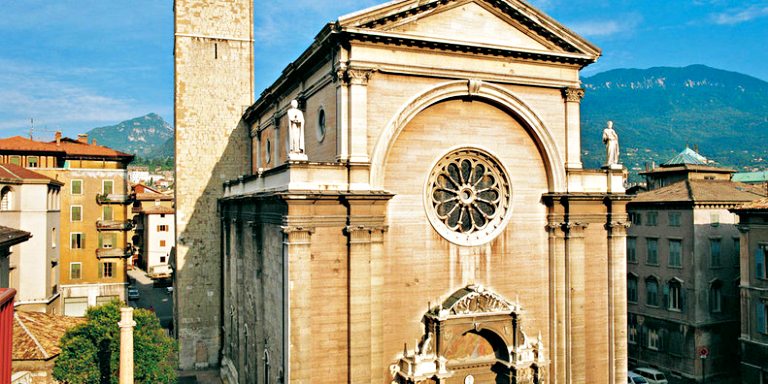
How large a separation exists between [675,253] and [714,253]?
2.24 m

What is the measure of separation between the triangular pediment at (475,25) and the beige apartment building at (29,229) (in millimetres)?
28927

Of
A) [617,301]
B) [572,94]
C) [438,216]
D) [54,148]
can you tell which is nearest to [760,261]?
[617,301]

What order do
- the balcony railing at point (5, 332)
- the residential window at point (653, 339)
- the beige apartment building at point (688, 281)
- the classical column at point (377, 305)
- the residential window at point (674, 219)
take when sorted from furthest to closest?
1. the residential window at point (653, 339)
2. the residential window at point (674, 219)
3. the beige apartment building at point (688, 281)
4. the classical column at point (377, 305)
5. the balcony railing at point (5, 332)

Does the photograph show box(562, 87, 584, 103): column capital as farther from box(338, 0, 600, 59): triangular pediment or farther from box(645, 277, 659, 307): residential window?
box(645, 277, 659, 307): residential window

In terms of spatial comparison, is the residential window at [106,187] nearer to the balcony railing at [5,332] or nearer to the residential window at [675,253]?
the balcony railing at [5,332]

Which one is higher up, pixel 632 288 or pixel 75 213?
pixel 75 213

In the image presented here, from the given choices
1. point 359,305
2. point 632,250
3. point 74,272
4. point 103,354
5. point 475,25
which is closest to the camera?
point 359,305

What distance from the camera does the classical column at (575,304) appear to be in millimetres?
23172

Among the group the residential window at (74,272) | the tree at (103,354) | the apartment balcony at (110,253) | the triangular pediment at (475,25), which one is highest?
the triangular pediment at (475,25)

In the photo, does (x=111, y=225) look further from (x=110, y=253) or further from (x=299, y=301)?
(x=299, y=301)

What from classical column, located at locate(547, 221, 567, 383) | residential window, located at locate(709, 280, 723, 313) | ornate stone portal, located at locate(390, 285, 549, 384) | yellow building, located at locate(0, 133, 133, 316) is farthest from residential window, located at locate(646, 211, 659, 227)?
yellow building, located at locate(0, 133, 133, 316)

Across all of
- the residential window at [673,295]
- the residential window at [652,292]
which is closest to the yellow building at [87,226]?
the residential window at [652,292]

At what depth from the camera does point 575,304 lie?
23281 millimetres

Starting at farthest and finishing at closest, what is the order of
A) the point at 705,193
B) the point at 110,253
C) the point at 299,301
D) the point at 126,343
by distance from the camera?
1. the point at 110,253
2. the point at 705,193
3. the point at 126,343
4. the point at 299,301
